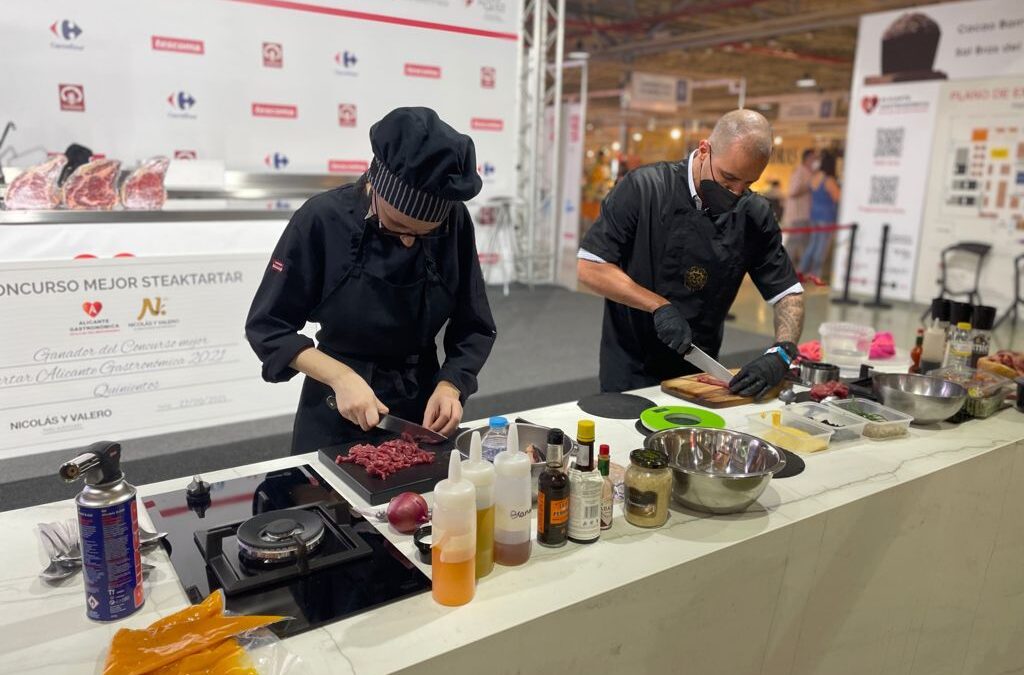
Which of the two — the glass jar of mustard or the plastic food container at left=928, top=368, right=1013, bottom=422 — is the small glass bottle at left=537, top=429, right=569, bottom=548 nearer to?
the glass jar of mustard

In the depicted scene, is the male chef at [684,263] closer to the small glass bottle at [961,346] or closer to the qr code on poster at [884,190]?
the small glass bottle at [961,346]

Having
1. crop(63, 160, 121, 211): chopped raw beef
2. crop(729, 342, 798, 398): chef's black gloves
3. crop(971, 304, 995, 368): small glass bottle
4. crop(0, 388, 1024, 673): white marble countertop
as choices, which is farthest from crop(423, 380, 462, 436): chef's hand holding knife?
crop(63, 160, 121, 211): chopped raw beef

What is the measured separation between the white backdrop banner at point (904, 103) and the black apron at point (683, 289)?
6416 mm

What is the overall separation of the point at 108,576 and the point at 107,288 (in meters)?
2.40

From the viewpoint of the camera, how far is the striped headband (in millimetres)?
1555

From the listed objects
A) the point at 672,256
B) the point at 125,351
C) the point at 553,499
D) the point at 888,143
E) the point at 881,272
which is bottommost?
the point at 881,272

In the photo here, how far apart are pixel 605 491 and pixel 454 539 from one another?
0.39m

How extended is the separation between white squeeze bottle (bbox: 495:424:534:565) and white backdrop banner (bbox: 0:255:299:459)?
2548 millimetres

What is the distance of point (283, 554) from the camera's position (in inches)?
47.9

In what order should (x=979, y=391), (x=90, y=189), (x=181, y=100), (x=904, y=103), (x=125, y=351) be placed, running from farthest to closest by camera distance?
1. (x=904, y=103)
2. (x=181, y=100)
3. (x=90, y=189)
4. (x=125, y=351)
5. (x=979, y=391)

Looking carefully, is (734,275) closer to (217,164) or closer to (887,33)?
(217,164)

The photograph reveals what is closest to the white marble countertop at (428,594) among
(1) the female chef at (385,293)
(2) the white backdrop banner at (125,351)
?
(1) the female chef at (385,293)

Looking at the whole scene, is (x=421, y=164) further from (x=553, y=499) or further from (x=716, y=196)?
(x=716, y=196)

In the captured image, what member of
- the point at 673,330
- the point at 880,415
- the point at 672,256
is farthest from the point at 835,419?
the point at 672,256
